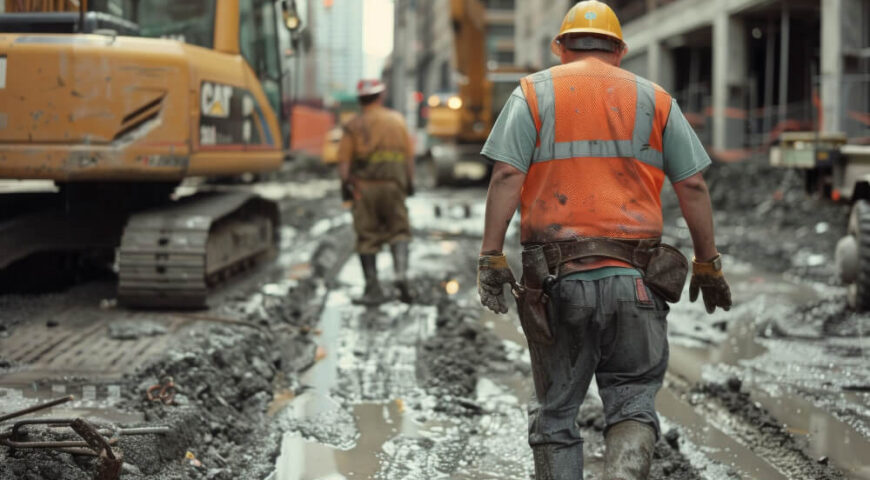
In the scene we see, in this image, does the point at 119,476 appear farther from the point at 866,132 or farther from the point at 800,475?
the point at 866,132

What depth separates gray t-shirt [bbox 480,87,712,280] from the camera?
3.77 m

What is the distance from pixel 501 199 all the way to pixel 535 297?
0.38m

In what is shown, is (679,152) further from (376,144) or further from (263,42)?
(263,42)

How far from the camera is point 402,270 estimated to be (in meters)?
9.09

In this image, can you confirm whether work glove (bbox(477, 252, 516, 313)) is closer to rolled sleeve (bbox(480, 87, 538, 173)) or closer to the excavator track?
rolled sleeve (bbox(480, 87, 538, 173))

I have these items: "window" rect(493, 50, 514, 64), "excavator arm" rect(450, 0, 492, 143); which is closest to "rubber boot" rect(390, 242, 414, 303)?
"excavator arm" rect(450, 0, 492, 143)

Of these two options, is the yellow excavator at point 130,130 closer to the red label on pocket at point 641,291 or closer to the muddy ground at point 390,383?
the muddy ground at point 390,383

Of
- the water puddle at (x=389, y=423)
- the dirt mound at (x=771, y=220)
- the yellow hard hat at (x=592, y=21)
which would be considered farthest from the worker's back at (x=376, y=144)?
the yellow hard hat at (x=592, y=21)

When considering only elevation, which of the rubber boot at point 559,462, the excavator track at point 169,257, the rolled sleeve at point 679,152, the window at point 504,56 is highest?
the window at point 504,56

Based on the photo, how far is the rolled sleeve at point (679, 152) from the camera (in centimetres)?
385

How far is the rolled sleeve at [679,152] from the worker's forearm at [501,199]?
0.58 meters

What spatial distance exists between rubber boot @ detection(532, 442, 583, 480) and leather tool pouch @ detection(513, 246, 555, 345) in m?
0.39

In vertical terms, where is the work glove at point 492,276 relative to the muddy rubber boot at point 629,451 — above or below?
above

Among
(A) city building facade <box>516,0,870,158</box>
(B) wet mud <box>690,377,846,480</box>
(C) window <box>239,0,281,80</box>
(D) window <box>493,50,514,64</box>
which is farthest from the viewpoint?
(D) window <box>493,50,514,64</box>
